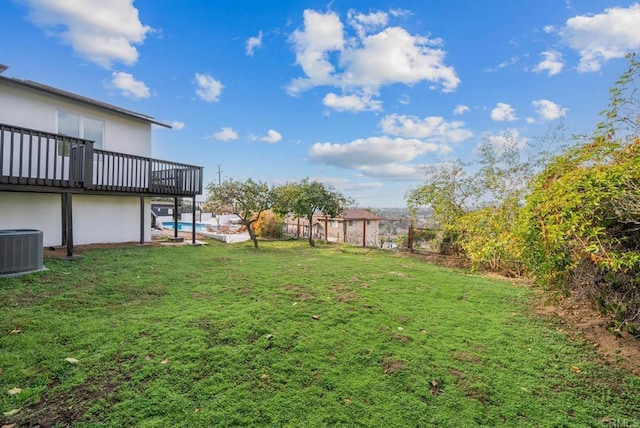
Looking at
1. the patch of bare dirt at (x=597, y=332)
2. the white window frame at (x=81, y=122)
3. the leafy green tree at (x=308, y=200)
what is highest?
the white window frame at (x=81, y=122)

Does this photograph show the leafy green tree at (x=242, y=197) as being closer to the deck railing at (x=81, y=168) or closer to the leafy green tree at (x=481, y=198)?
the deck railing at (x=81, y=168)

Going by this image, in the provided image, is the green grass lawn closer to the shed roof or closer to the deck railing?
the deck railing

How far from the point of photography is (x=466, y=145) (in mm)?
9734

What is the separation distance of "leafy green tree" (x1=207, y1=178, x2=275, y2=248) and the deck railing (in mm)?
905

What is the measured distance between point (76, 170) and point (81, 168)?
14cm

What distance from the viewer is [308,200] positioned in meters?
12.6

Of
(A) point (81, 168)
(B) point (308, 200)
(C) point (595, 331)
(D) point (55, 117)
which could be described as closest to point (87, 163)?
(A) point (81, 168)

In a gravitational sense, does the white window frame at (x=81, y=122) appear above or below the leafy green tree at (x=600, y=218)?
above

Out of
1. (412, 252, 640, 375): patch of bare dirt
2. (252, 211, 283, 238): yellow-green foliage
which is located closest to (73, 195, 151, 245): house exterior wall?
(252, 211, 283, 238): yellow-green foliage

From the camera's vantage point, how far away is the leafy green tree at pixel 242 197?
11.7m

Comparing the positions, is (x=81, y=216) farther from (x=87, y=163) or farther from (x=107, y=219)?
(x=87, y=163)

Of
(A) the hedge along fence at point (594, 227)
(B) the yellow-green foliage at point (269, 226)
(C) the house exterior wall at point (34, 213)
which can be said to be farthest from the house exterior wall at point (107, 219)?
(A) the hedge along fence at point (594, 227)

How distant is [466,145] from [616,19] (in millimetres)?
5097

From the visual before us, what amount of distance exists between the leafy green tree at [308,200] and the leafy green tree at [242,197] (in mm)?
563
